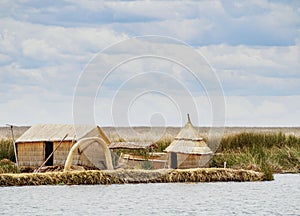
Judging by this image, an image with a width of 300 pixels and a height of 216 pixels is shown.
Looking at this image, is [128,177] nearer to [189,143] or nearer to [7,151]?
[189,143]

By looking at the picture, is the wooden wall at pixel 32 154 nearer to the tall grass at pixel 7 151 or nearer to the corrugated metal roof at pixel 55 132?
the corrugated metal roof at pixel 55 132

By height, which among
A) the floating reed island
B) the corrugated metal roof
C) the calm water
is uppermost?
the corrugated metal roof

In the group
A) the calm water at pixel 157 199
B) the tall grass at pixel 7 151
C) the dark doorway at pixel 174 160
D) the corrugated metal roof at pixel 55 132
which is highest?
the corrugated metal roof at pixel 55 132

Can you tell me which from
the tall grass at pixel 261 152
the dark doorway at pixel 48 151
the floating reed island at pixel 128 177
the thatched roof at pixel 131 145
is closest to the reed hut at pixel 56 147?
the dark doorway at pixel 48 151

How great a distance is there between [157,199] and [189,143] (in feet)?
15.2

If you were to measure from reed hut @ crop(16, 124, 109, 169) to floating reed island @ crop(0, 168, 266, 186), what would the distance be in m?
2.62

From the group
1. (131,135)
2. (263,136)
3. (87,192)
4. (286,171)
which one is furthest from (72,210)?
(131,135)

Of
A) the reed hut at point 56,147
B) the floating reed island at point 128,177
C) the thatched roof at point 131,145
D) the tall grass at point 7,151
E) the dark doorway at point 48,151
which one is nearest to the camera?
the floating reed island at point 128,177

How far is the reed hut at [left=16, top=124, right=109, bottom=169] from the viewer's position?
22.7m

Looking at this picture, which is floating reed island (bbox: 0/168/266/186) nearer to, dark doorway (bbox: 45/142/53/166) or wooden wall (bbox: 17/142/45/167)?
wooden wall (bbox: 17/142/45/167)

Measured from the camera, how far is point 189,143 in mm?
21875

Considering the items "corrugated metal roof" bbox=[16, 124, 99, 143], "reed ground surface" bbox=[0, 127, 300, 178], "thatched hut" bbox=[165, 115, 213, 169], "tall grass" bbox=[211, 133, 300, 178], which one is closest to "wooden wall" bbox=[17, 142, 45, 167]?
"corrugated metal roof" bbox=[16, 124, 99, 143]

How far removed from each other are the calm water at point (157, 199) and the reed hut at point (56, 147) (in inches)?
129

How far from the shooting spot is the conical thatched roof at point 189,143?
21766 mm
